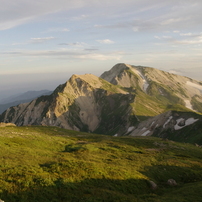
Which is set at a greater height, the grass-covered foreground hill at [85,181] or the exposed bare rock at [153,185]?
the grass-covered foreground hill at [85,181]

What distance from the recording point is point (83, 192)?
25266 millimetres

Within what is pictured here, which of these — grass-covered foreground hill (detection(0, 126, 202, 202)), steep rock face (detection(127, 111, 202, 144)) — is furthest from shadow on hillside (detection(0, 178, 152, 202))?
steep rock face (detection(127, 111, 202, 144))

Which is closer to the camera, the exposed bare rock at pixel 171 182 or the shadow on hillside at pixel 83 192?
the shadow on hillside at pixel 83 192

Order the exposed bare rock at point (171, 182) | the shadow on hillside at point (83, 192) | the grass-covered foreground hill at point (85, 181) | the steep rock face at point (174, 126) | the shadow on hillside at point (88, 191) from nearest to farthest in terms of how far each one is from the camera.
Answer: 1. the shadow on hillside at point (83, 192)
2. the shadow on hillside at point (88, 191)
3. the grass-covered foreground hill at point (85, 181)
4. the exposed bare rock at point (171, 182)
5. the steep rock face at point (174, 126)

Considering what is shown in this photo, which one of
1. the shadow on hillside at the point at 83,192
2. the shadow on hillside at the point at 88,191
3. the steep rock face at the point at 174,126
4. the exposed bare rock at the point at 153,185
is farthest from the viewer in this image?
the steep rock face at the point at 174,126

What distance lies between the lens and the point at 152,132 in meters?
155

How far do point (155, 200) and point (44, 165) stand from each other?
1880 centimetres

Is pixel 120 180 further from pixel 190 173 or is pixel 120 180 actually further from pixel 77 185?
pixel 190 173

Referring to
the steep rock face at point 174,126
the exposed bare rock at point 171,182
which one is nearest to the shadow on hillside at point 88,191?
the exposed bare rock at point 171,182

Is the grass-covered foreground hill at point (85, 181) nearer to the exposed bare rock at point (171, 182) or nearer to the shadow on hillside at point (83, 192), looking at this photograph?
the shadow on hillside at point (83, 192)

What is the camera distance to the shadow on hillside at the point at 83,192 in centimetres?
2130

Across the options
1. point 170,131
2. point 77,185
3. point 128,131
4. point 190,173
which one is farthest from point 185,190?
point 128,131

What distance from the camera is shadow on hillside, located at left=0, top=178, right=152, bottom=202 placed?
2130 cm

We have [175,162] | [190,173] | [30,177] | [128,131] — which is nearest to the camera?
[30,177]
